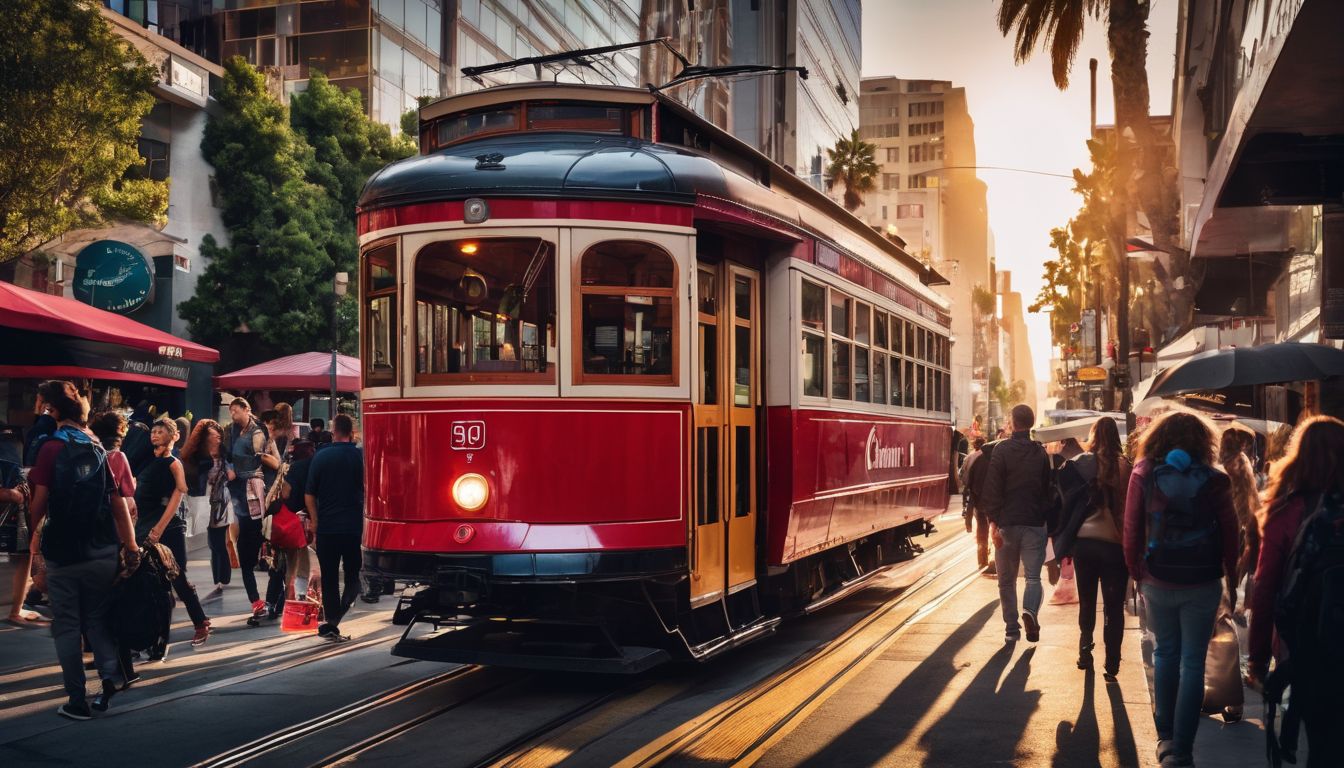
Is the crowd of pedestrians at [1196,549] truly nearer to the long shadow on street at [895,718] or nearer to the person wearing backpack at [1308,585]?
the person wearing backpack at [1308,585]

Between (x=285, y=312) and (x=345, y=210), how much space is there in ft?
12.5

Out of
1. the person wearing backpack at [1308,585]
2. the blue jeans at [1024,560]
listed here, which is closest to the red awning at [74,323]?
the blue jeans at [1024,560]

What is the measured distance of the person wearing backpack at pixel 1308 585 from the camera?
486 cm

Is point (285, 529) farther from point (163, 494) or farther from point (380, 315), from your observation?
point (380, 315)

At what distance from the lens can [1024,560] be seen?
10414 millimetres

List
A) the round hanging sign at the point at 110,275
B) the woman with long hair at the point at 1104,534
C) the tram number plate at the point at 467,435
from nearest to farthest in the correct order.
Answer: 1. the tram number plate at the point at 467,435
2. the woman with long hair at the point at 1104,534
3. the round hanging sign at the point at 110,275

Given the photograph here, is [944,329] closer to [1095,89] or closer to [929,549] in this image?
[929,549]

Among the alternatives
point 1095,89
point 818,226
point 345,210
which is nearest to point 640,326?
point 818,226

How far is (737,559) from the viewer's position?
9.11m

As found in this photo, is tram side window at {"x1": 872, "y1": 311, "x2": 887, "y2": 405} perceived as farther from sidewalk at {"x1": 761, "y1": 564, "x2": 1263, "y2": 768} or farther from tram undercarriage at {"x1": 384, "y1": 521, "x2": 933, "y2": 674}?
tram undercarriage at {"x1": 384, "y1": 521, "x2": 933, "y2": 674}

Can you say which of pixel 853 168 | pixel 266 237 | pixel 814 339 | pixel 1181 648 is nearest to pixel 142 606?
pixel 814 339

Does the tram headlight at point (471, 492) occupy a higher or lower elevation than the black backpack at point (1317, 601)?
higher

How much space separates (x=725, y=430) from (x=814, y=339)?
156 centimetres

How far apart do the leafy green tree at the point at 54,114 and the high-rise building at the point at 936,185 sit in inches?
4027
